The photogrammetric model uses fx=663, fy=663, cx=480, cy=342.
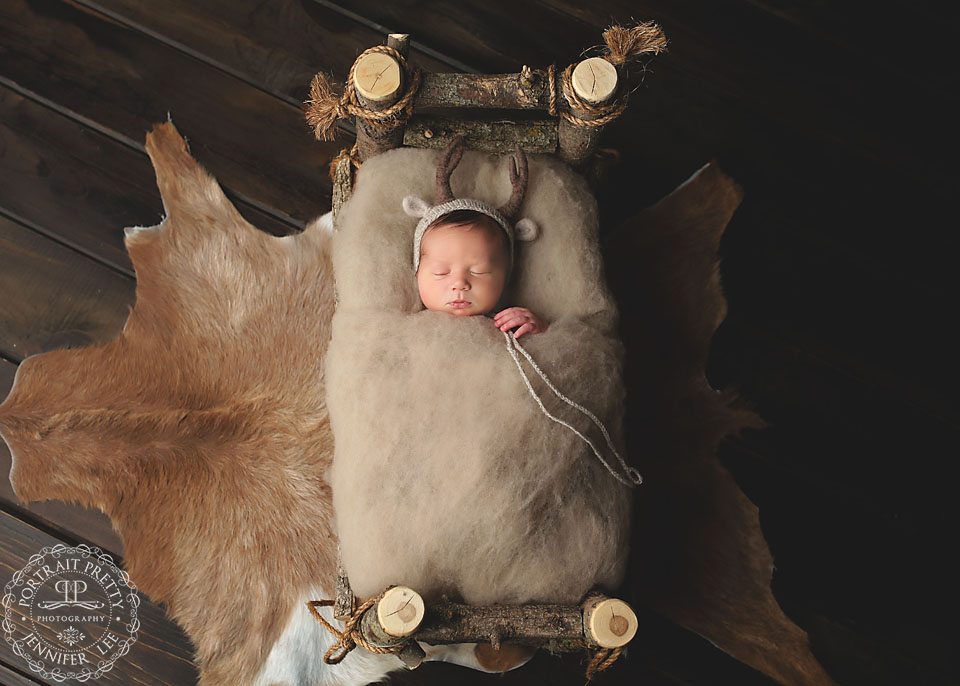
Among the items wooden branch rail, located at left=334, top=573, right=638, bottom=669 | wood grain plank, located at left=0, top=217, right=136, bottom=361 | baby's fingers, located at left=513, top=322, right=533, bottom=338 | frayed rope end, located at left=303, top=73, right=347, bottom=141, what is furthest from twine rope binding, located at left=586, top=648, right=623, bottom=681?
wood grain plank, located at left=0, top=217, right=136, bottom=361

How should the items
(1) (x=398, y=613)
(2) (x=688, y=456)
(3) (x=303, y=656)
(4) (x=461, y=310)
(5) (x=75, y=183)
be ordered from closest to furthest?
(1) (x=398, y=613) → (4) (x=461, y=310) → (3) (x=303, y=656) → (2) (x=688, y=456) → (5) (x=75, y=183)

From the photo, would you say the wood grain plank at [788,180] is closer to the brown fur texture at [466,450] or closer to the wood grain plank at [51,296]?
the brown fur texture at [466,450]

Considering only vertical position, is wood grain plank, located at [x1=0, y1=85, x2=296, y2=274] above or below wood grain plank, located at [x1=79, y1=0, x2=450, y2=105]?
below

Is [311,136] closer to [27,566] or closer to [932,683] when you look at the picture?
[27,566]

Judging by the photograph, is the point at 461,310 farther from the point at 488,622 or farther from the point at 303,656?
the point at 303,656

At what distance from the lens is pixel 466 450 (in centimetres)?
106

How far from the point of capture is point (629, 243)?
1.60 m

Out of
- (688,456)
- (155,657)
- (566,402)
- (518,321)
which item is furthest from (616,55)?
Result: (155,657)

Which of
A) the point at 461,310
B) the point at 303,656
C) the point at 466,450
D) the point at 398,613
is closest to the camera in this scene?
the point at 398,613

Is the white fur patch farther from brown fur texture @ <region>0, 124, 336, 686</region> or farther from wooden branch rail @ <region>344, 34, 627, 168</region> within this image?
wooden branch rail @ <region>344, 34, 627, 168</region>

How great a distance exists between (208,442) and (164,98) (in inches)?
34.9

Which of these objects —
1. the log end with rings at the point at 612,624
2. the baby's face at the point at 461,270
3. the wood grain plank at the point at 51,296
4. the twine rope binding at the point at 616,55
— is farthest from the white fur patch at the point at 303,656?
the twine rope binding at the point at 616,55

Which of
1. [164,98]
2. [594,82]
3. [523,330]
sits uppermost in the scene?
[164,98]

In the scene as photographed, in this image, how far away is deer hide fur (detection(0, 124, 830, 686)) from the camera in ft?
4.50
